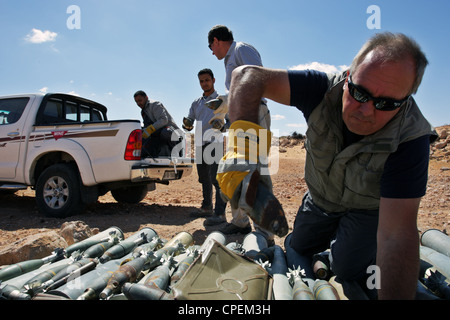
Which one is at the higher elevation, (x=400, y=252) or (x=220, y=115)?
(x=220, y=115)

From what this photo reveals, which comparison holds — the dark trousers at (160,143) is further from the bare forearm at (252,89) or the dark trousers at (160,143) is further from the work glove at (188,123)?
the bare forearm at (252,89)

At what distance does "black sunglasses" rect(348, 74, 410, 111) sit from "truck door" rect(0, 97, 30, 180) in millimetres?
6217

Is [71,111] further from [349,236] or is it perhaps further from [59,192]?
[349,236]

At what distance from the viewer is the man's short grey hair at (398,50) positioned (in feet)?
5.94

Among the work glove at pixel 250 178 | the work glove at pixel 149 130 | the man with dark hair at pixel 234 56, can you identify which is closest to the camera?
Answer: the work glove at pixel 250 178

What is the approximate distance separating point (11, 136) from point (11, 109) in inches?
24.1

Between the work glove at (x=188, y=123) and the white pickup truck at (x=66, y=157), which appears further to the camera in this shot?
the work glove at (x=188, y=123)

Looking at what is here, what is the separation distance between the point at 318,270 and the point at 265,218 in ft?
5.60

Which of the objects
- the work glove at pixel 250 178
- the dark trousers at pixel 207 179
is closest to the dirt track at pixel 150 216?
the dark trousers at pixel 207 179

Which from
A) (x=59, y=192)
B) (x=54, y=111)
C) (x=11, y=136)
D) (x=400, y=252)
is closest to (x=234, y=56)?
(x=400, y=252)

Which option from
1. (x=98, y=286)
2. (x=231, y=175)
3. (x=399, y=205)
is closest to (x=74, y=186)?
(x=98, y=286)

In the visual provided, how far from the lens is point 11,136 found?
6031 mm

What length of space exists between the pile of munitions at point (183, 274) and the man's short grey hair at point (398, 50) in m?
1.50
